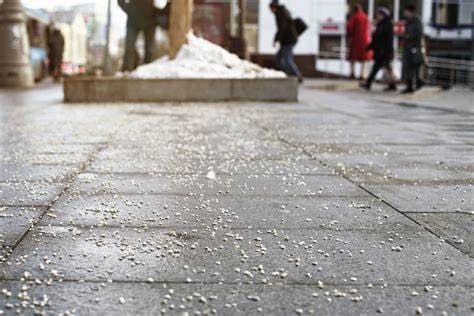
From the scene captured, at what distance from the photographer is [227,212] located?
283 centimetres

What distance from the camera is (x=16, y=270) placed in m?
2.00

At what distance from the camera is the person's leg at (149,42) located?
39.4 ft

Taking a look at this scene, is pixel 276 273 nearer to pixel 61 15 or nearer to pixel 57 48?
pixel 57 48

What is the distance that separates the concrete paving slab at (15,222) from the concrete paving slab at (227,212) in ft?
0.22

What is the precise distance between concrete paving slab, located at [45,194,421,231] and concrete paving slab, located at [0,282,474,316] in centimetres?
72

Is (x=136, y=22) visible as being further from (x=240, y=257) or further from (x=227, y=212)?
(x=240, y=257)

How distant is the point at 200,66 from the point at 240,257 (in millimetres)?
8488

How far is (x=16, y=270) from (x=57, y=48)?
68.9 feet

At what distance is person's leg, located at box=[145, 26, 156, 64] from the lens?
12023 mm

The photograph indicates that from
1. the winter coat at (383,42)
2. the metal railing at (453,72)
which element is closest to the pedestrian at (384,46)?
the winter coat at (383,42)

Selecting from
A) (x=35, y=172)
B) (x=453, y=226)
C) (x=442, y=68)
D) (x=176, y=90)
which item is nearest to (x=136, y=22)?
(x=176, y=90)

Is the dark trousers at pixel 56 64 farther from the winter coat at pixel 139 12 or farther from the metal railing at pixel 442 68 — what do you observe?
the winter coat at pixel 139 12

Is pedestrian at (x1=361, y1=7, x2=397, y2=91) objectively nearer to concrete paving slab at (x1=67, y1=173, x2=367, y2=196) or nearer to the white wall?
concrete paving slab at (x1=67, y1=173, x2=367, y2=196)

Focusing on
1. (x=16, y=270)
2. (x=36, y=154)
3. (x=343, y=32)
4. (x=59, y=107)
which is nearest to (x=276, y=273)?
(x=16, y=270)
